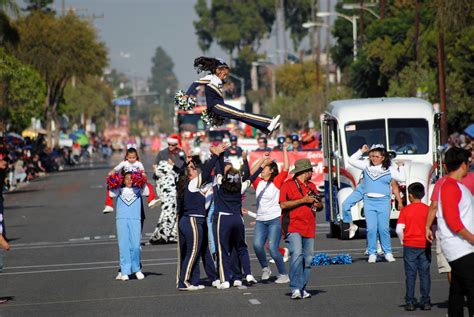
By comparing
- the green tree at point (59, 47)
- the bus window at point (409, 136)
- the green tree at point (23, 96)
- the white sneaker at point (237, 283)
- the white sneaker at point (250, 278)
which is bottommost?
the white sneaker at point (237, 283)

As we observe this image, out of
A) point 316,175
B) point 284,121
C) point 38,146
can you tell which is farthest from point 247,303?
point 284,121

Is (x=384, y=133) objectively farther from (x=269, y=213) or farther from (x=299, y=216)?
(x=299, y=216)

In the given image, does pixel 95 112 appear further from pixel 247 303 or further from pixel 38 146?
pixel 247 303

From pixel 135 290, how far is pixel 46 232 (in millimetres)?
13029

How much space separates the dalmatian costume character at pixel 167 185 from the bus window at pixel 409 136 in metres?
4.36

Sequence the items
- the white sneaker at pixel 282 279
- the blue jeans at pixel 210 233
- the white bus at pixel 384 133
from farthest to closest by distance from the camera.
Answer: the white bus at pixel 384 133 → the blue jeans at pixel 210 233 → the white sneaker at pixel 282 279

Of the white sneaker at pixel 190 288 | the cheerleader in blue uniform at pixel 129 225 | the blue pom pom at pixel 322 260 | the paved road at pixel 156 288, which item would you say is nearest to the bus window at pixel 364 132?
the paved road at pixel 156 288

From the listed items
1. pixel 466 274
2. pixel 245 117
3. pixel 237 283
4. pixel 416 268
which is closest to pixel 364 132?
pixel 237 283

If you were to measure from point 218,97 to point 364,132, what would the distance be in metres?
10.2

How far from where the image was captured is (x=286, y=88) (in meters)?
128

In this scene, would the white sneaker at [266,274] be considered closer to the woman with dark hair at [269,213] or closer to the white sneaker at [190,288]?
the woman with dark hair at [269,213]

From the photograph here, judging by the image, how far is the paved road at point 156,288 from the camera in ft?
49.5

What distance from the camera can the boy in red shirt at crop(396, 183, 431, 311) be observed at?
14391mm

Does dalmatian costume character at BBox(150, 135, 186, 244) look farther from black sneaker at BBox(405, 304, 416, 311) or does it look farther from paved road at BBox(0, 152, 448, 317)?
black sneaker at BBox(405, 304, 416, 311)
